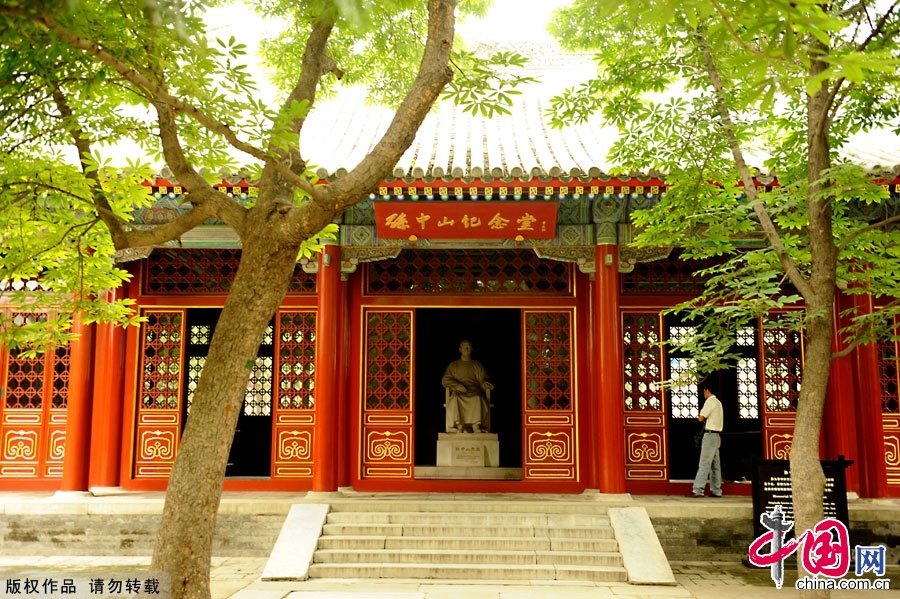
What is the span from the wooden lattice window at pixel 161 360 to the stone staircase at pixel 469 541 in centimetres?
281

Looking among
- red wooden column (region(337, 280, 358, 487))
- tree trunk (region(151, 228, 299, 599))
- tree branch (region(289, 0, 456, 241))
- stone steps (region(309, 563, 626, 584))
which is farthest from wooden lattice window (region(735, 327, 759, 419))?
tree trunk (region(151, 228, 299, 599))

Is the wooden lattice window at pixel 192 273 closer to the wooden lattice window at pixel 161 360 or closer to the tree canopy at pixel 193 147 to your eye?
the wooden lattice window at pixel 161 360

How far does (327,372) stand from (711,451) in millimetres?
4460

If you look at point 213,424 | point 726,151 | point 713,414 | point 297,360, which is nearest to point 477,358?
point 297,360

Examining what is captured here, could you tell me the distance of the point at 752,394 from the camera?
10.5m

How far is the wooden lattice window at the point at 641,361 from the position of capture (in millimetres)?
8797

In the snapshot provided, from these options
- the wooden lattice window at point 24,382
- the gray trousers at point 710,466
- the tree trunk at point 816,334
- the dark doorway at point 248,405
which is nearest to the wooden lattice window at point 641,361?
the gray trousers at point 710,466

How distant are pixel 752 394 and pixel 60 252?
9.15 metres

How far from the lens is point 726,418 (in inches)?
436

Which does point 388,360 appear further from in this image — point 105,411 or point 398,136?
point 398,136

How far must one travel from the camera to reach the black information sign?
685 centimetres

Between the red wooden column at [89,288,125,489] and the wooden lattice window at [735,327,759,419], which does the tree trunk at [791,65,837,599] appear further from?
the red wooden column at [89,288,125,489]

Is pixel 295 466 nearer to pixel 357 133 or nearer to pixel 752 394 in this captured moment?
pixel 357 133

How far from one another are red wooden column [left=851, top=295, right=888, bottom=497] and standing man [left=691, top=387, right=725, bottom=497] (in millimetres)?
1545
